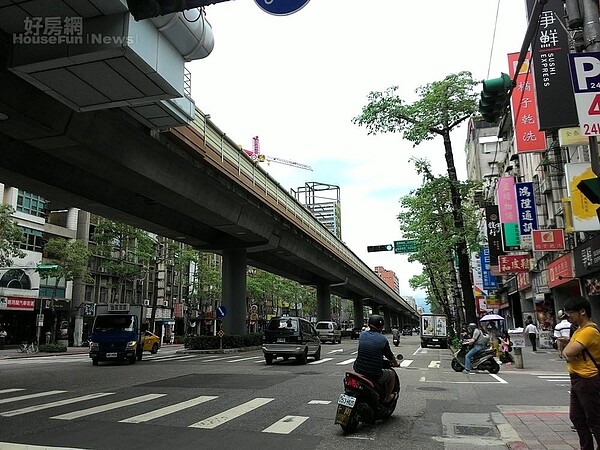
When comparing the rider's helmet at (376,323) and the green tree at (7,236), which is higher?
the green tree at (7,236)

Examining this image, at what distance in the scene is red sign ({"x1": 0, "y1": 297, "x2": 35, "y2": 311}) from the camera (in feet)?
127

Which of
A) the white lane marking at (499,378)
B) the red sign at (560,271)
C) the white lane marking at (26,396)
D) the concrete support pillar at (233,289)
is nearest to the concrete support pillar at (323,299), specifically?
the concrete support pillar at (233,289)

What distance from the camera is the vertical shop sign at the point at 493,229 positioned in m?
36.1

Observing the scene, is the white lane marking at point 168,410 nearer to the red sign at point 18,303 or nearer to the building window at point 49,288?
the red sign at point 18,303

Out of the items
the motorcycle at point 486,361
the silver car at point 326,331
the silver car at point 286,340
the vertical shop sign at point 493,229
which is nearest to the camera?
the motorcycle at point 486,361

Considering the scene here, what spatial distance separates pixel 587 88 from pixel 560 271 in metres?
22.7

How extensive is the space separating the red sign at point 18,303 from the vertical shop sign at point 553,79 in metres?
37.9

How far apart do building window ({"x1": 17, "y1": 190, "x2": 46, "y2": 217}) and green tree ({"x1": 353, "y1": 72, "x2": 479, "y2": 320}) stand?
30193 mm

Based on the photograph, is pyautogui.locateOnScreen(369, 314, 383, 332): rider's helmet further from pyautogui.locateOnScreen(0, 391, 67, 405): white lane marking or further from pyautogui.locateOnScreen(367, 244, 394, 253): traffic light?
pyautogui.locateOnScreen(367, 244, 394, 253): traffic light

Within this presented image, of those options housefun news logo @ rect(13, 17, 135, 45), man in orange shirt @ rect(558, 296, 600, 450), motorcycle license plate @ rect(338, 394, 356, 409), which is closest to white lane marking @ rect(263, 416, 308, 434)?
motorcycle license plate @ rect(338, 394, 356, 409)

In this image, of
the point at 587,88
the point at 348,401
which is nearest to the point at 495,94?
the point at 587,88

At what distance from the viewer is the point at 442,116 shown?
23781 millimetres

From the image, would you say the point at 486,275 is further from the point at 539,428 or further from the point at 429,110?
the point at 539,428

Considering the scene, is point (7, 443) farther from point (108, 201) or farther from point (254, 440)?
point (108, 201)
